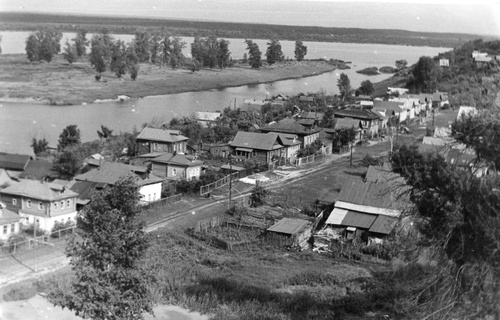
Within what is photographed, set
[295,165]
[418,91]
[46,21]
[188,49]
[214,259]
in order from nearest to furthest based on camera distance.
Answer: [214,259]
[295,165]
[418,91]
[46,21]
[188,49]

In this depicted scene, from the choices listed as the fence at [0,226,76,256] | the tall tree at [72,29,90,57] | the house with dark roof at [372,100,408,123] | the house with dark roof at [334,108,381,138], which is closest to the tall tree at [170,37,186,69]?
the tall tree at [72,29,90,57]

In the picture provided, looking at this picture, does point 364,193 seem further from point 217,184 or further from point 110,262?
point 110,262

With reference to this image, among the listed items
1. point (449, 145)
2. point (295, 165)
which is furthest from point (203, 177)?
point (449, 145)

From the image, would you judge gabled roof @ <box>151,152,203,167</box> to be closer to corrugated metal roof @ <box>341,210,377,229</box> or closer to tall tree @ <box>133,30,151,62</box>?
corrugated metal roof @ <box>341,210,377,229</box>

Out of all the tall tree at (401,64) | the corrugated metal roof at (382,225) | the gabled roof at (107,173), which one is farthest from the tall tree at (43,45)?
the corrugated metal roof at (382,225)

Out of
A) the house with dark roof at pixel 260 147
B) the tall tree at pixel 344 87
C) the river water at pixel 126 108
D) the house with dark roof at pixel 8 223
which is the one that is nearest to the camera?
the house with dark roof at pixel 8 223

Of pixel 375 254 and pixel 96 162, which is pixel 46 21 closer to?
pixel 96 162

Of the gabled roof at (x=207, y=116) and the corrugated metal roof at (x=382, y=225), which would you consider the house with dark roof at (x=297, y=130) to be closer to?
the gabled roof at (x=207, y=116)
